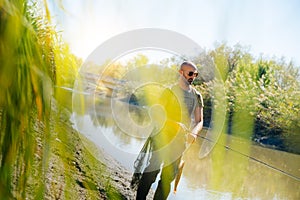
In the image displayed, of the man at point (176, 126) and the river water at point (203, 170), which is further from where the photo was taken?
the river water at point (203, 170)

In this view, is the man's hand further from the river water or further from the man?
the river water

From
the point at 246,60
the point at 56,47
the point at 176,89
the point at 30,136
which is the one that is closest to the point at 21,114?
the point at 30,136

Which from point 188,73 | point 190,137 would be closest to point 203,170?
point 190,137

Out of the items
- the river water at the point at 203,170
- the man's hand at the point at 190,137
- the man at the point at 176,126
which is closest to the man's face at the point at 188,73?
the man at the point at 176,126

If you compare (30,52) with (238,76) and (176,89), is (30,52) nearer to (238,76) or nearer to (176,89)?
(176,89)

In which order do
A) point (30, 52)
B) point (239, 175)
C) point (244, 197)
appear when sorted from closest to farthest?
point (30, 52) < point (244, 197) < point (239, 175)

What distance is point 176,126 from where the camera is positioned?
9.69ft

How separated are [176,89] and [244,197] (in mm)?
4813

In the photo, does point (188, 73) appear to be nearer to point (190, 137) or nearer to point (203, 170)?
point (190, 137)

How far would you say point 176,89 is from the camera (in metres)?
2.93

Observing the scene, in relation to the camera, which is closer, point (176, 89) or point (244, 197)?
point (176, 89)

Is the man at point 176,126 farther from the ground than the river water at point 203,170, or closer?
farther from the ground

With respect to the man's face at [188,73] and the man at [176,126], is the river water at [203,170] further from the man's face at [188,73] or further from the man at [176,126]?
the man's face at [188,73]

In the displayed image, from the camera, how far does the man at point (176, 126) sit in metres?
2.92
